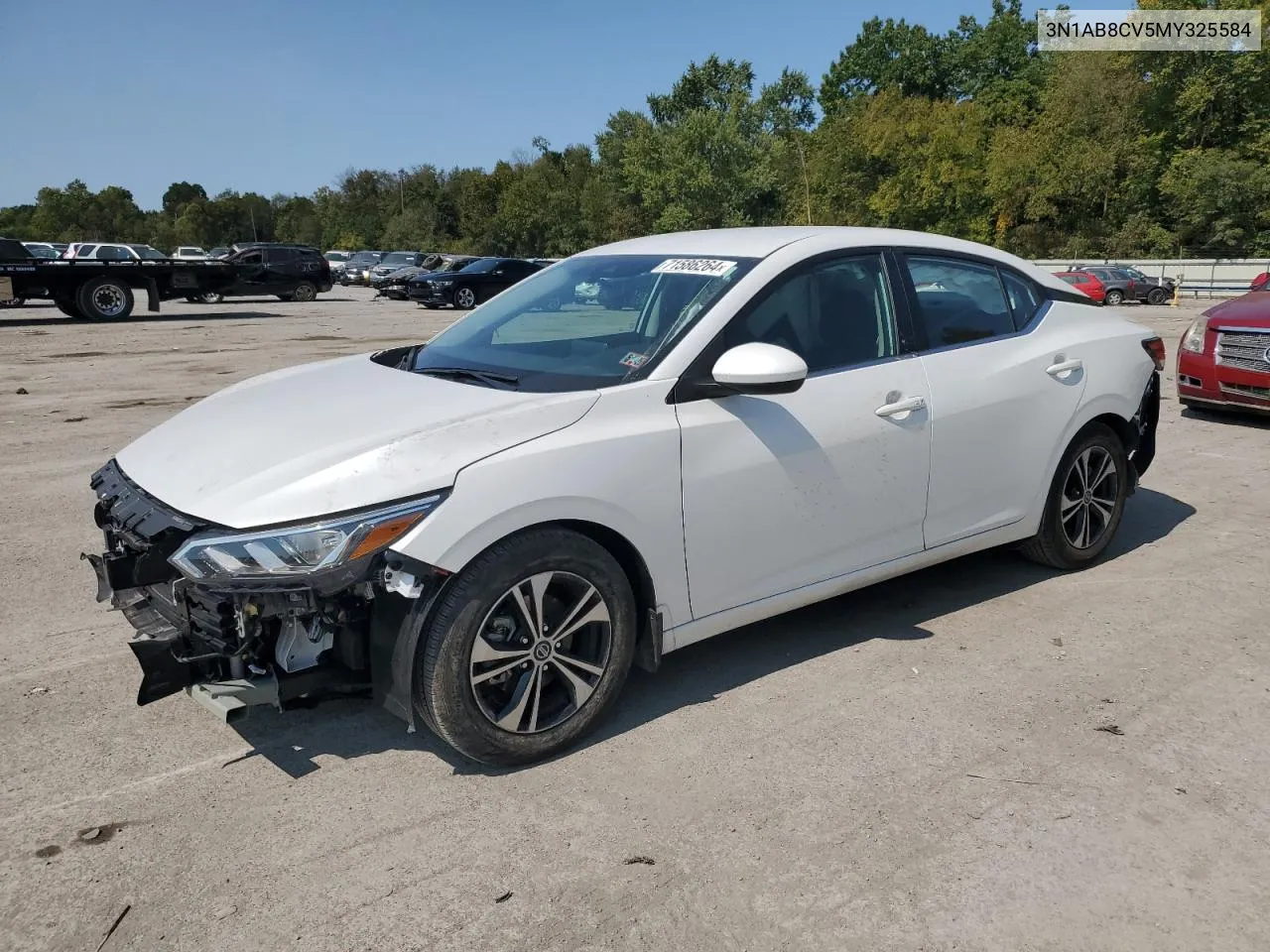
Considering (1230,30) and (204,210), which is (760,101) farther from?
(204,210)

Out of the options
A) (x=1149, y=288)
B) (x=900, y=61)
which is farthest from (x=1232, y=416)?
(x=900, y=61)

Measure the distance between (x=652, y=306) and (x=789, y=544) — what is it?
1.03 metres

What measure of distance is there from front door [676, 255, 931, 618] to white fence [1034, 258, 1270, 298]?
1825 inches

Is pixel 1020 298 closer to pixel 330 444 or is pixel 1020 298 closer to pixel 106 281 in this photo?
pixel 330 444

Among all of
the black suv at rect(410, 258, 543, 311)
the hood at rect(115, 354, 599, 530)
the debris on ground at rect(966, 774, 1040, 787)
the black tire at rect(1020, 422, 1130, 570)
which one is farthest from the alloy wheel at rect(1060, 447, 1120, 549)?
the black suv at rect(410, 258, 543, 311)

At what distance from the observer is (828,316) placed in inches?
156

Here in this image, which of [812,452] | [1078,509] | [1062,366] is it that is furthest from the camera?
[1078,509]

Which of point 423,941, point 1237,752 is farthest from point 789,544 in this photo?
point 423,941

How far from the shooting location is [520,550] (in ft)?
9.99

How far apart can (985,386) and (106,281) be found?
74.6ft

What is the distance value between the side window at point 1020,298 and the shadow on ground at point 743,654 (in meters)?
1.28

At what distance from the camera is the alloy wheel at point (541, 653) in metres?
3.08

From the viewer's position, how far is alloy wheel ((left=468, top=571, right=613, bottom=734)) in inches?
121

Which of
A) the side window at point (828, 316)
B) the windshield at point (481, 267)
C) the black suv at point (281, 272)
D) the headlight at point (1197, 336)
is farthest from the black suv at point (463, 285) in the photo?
the side window at point (828, 316)
